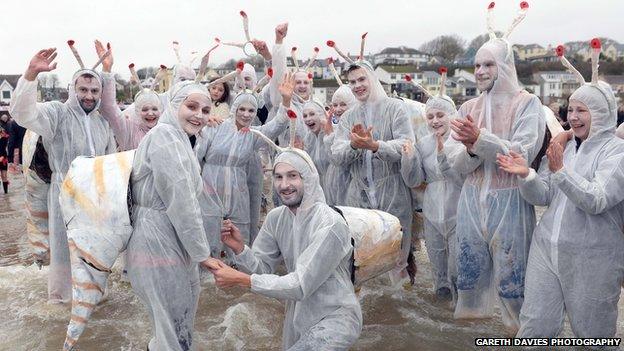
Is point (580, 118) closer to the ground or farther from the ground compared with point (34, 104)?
closer to the ground

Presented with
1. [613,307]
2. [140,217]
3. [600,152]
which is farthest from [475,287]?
[140,217]

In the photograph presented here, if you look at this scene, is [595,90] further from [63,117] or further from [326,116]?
[63,117]

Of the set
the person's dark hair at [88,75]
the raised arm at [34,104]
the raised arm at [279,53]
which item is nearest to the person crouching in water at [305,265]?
the raised arm at [34,104]

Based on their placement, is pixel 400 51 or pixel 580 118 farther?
pixel 400 51

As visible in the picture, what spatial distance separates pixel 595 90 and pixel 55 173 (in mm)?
4177

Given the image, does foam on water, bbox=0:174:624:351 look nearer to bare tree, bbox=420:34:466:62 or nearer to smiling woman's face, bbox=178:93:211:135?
smiling woman's face, bbox=178:93:211:135

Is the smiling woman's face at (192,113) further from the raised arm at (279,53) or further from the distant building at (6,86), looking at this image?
the distant building at (6,86)

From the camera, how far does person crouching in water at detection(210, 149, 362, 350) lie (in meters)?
3.30

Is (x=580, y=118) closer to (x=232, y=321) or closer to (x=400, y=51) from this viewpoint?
(x=232, y=321)

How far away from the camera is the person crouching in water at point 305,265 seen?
130 inches

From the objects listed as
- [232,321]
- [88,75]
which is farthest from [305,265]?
[88,75]

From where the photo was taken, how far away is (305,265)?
3.32 metres

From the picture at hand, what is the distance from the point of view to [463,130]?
4.00m

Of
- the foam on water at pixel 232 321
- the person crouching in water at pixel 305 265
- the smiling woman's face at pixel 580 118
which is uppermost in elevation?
the smiling woman's face at pixel 580 118
